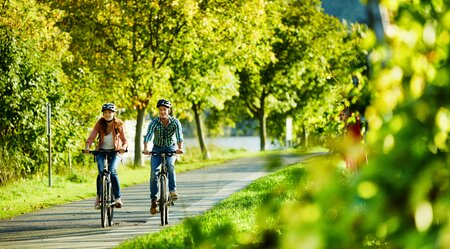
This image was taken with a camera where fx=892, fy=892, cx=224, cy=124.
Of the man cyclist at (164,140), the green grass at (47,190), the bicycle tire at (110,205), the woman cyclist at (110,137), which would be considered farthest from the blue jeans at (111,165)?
the green grass at (47,190)

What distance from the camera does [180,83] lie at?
36031 millimetres

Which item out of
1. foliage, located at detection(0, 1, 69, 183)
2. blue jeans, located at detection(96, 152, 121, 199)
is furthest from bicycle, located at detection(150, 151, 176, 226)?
foliage, located at detection(0, 1, 69, 183)

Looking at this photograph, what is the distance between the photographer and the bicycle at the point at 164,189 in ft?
42.8

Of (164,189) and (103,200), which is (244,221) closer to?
(164,189)

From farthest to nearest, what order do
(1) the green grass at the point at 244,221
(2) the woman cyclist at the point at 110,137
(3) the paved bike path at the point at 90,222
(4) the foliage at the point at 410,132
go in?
1. (2) the woman cyclist at the point at 110,137
2. (3) the paved bike path at the point at 90,222
3. (1) the green grass at the point at 244,221
4. (4) the foliage at the point at 410,132

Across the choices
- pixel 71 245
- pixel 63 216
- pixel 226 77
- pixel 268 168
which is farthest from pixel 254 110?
pixel 268 168

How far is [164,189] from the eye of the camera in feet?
43.2

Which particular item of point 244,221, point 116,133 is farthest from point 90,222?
point 244,221

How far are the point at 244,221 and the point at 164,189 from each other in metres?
1.96

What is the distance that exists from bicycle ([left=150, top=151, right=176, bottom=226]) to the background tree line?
2250 mm

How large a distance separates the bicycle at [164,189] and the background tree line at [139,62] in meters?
2.25

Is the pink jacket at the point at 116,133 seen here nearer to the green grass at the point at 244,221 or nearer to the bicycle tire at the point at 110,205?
the bicycle tire at the point at 110,205

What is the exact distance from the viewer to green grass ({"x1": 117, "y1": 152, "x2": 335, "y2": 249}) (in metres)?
3.73

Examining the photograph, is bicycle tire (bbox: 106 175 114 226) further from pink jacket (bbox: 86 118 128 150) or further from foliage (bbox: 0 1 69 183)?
foliage (bbox: 0 1 69 183)
